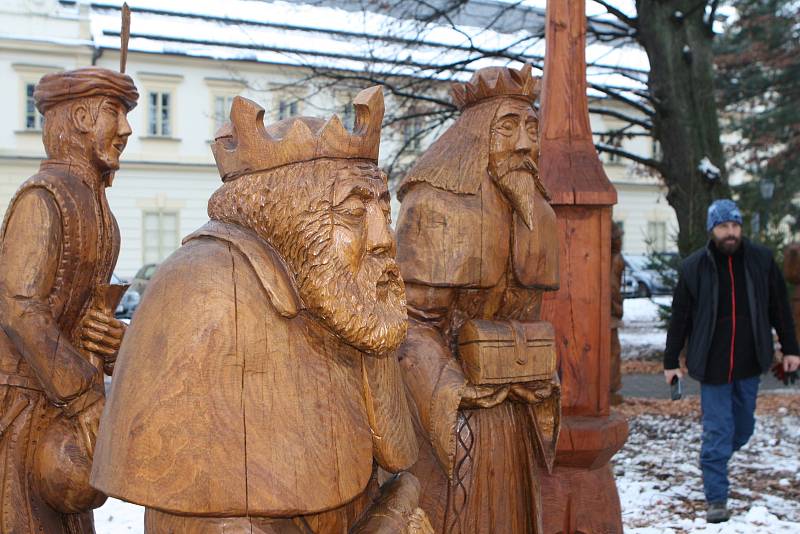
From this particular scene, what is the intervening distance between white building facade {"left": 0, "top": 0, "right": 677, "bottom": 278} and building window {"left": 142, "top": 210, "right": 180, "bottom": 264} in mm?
26

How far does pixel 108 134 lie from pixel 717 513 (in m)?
3.91

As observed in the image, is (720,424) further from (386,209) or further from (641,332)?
(641,332)

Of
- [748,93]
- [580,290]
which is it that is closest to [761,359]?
[580,290]

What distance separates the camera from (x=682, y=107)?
948cm

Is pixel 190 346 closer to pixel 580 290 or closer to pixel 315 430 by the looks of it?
pixel 315 430

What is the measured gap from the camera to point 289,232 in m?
1.72

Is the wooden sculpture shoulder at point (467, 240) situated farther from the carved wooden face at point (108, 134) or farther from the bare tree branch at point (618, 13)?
the bare tree branch at point (618, 13)

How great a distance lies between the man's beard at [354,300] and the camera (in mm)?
1685

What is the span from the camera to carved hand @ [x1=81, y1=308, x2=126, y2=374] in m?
2.57

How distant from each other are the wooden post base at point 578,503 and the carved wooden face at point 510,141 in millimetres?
1282

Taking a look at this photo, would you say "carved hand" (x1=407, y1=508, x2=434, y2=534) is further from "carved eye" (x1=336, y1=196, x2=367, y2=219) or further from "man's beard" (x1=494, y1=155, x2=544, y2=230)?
"man's beard" (x1=494, y1=155, x2=544, y2=230)

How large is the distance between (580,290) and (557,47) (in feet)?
3.24

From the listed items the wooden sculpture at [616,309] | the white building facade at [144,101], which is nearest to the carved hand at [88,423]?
the wooden sculpture at [616,309]

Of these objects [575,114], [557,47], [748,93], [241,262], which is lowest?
[241,262]
